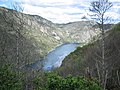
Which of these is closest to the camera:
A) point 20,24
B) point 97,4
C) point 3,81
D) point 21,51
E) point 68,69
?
point 3,81

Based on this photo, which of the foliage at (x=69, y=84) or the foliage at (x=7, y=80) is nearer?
the foliage at (x=7, y=80)

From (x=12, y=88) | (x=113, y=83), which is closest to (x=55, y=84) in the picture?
(x=12, y=88)

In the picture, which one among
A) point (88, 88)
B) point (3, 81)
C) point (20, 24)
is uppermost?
point (20, 24)

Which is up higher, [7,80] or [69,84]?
[7,80]

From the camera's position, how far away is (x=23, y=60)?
93.4 ft

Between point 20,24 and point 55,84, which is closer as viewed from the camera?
point 55,84

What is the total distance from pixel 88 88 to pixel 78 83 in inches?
32.1

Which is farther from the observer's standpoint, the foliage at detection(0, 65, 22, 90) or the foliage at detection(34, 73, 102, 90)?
the foliage at detection(34, 73, 102, 90)

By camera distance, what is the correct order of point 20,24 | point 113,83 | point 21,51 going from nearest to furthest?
point 20,24 < point 21,51 < point 113,83

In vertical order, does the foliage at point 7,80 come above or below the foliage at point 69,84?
above

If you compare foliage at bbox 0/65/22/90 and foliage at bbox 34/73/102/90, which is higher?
foliage at bbox 0/65/22/90

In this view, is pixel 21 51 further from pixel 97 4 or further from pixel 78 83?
pixel 78 83

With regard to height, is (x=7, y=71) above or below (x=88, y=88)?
above

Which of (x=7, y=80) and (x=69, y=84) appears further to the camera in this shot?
(x=69, y=84)
